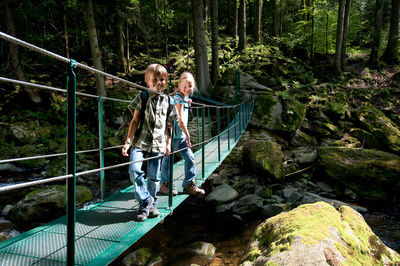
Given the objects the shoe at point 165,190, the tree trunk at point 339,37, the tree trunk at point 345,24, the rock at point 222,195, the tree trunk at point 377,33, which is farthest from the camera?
the tree trunk at point 345,24

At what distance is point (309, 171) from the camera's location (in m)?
6.46

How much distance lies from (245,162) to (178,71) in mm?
7732

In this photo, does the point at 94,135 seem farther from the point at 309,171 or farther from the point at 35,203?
the point at 309,171

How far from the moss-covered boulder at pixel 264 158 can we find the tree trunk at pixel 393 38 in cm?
1076

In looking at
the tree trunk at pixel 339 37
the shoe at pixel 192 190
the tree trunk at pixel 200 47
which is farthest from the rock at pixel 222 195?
the tree trunk at pixel 339 37

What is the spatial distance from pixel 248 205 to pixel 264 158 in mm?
1564

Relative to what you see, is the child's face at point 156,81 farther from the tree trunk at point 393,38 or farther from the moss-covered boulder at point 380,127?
the tree trunk at point 393,38

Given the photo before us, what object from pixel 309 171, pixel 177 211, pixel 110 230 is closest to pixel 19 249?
pixel 110 230

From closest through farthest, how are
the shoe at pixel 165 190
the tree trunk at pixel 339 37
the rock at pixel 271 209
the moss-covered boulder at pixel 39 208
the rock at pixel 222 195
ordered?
1. the shoe at pixel 165 190
2. the moss-covered boulder at pixel 39 208
3. the rock at pixel 271 209
4. the rock at pixel 222 195
5. the tree trunk at pixel 339 37

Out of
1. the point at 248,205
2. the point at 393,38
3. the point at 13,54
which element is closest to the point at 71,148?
the point at 248,205

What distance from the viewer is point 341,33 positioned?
39.7ft

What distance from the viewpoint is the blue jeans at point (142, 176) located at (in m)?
2.00

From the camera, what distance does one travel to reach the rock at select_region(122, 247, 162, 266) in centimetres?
304

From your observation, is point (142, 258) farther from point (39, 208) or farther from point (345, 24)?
point (345, 24)
